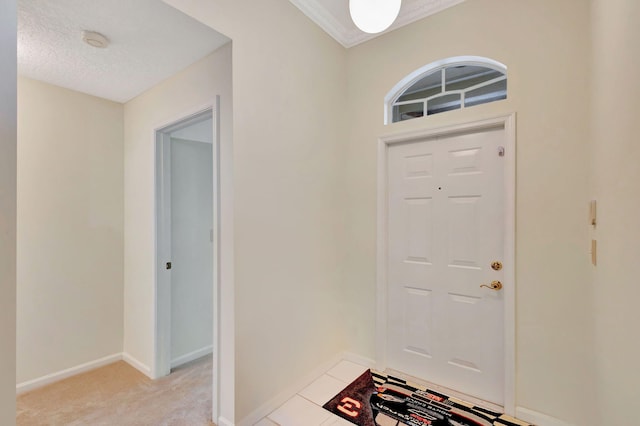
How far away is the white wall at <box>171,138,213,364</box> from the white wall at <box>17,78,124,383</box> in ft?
1.97

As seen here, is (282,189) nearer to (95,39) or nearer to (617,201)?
(95,39)

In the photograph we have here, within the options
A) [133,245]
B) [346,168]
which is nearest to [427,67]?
[346,168]

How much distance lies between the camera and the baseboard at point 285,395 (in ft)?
6.24

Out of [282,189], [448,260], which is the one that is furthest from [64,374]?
[448,260]

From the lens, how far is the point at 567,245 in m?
1.81

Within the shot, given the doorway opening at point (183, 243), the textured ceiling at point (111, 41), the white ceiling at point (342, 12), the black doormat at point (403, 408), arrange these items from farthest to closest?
the doorway opening at point (183, 243) < the white ceiling at point (342, 12) < the black doormat at point (403, 408) < the textured ceiling at point (111, 41)

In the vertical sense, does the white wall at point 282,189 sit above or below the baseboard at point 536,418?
above

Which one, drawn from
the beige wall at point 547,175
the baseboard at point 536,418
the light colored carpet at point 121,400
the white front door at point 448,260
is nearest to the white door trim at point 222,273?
the light colored carpet at point 121,400

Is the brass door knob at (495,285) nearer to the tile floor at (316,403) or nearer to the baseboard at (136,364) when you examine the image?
the tile floor at (316,403)

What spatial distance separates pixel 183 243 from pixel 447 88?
8.95ft

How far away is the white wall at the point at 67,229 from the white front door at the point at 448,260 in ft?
8.61

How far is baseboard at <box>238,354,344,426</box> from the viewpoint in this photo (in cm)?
190

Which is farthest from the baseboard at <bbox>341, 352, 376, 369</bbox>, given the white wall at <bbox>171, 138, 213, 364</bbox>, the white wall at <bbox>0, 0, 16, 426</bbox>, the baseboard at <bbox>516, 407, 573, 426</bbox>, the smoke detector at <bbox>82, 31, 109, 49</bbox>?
the smoke detector at <bbox>82, 31, 109, 49</bbox>

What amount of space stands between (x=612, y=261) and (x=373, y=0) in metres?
1.50
